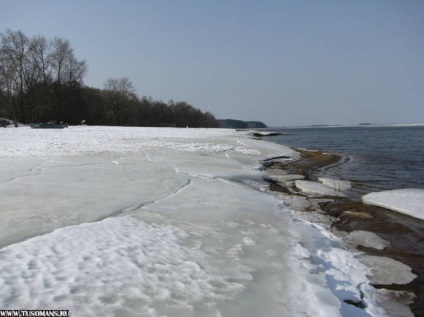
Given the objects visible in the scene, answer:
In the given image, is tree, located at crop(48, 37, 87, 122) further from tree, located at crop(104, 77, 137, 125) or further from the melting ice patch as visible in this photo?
the melting ice patch

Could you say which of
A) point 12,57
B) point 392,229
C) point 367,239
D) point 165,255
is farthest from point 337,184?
point 12,57

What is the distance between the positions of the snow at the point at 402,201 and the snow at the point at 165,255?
2846mm

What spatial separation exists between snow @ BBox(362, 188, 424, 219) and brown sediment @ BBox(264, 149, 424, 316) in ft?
0.72

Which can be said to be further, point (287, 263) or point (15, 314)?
point (287, 263)

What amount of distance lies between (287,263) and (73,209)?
359 cm

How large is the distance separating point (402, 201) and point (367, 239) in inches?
127

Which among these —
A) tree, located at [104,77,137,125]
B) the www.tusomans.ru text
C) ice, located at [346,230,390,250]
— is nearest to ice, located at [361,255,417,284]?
ice, located at [346,230,390,250]

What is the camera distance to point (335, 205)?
766 centimetres

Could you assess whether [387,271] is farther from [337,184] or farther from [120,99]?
[120,99]

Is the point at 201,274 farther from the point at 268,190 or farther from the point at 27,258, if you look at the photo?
the point at 268,190

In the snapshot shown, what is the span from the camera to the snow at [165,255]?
2721mm

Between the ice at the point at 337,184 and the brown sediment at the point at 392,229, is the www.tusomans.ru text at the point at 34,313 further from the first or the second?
the ice at the point at 337,184

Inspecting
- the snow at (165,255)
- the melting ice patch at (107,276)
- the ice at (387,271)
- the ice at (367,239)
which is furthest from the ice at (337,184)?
the melting ice patch at (107,276)

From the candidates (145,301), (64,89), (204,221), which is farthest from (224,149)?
(64,89)
